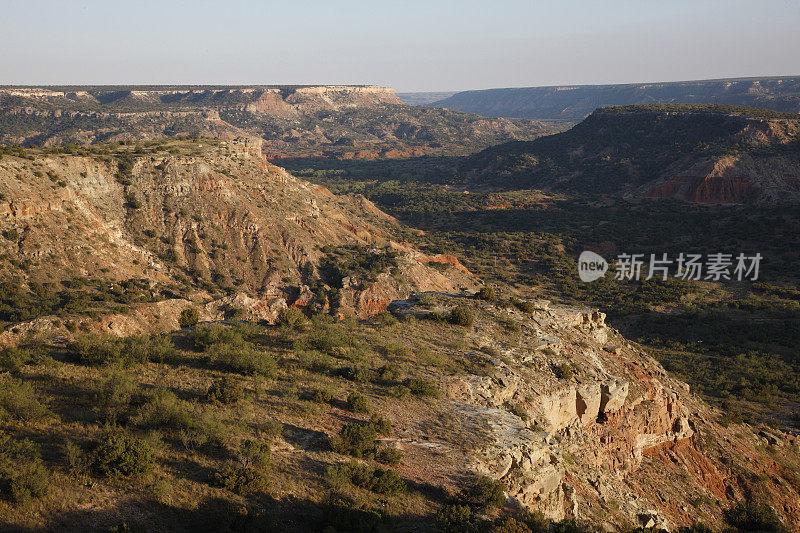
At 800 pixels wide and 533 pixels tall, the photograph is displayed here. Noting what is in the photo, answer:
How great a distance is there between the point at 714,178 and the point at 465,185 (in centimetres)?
6630

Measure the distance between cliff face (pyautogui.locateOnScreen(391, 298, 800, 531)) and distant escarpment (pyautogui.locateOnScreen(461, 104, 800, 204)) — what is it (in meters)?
94.4

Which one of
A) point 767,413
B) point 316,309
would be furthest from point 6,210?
point 767,413

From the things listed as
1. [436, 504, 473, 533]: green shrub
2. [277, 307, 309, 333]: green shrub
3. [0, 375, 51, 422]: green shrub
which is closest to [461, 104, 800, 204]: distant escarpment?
[277, 307, 309, 333]: green shrub

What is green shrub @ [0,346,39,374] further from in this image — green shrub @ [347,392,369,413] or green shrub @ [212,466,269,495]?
green shrub @ [347,392,369,413]

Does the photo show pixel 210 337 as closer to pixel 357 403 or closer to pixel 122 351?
pixel 122 351

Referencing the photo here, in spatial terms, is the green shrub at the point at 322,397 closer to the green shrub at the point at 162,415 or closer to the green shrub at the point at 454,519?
the green shrub at the point at 162,415

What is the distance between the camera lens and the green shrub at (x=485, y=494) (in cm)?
1295

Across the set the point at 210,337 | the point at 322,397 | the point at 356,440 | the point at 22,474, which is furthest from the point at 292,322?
the point at 22,474

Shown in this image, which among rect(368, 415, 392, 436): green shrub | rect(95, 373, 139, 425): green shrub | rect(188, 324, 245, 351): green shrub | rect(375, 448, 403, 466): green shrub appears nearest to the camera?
rect(95, 373, 139, 425): green shrub

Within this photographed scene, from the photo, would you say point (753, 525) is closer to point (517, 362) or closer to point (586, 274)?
point (517, 362)

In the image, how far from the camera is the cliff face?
53.5 feet

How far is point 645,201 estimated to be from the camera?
11225cm

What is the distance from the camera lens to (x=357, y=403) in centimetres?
1717

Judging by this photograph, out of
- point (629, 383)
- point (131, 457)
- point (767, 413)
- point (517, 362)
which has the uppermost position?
point (131, 457)
